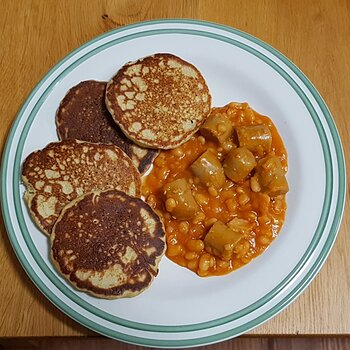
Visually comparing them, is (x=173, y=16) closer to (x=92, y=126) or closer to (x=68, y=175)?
(x=92, y=126)

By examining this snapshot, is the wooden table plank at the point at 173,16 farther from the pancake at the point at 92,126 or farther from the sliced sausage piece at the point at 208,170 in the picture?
the sliced sausage piece at the point at 208,170

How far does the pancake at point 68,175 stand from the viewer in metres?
1.75

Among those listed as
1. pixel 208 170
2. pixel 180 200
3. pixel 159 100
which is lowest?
pixel 180 200

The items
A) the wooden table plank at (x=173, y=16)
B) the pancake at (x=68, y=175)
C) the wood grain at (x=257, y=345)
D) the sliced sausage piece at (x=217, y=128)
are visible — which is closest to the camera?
the pancake at (x=68, y=175)

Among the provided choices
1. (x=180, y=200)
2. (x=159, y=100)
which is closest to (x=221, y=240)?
(x=180, y=200)

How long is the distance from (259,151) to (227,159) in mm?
138

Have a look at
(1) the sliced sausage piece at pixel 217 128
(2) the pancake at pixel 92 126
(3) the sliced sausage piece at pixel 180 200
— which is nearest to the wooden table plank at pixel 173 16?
(2) the pancake at pixel 92 126

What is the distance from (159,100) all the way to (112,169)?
1.04 ft

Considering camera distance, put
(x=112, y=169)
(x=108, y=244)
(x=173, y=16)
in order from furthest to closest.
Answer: (x=173, y=16), (x=112, y=169), (x=108, y=244)

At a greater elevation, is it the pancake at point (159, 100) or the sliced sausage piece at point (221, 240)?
the pancake at point (159, 100)

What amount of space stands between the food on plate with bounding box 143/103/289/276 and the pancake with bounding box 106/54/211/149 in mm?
68

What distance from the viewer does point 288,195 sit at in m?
1.87

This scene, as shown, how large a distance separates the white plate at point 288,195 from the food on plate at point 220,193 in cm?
5

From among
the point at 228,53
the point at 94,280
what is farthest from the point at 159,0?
the point at 94,280
